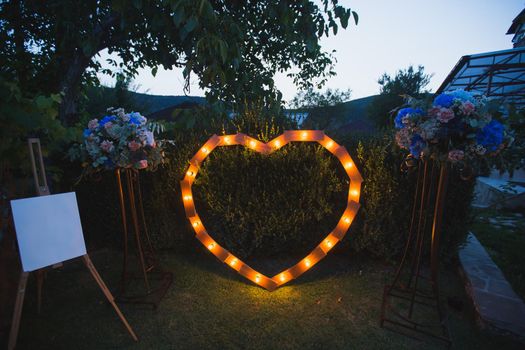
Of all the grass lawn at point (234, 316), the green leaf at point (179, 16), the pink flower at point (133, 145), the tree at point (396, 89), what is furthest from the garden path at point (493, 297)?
the tree at point (396, 89)

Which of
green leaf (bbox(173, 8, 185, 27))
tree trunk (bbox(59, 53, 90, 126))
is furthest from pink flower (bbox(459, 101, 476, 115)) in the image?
tree trunk (bbox(59, 53, 90, 126))

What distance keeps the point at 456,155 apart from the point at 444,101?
18.5 inches

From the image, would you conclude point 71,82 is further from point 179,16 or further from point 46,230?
point 46,230

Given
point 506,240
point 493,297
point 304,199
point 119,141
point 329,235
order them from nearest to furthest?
point 119,141 → point 493,297 → point 329,235 → point 304,199 → point 506,240

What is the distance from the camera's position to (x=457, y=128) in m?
2.34

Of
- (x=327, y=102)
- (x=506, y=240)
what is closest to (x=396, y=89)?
(x=327, y=102)

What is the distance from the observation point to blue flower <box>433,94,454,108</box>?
238cm

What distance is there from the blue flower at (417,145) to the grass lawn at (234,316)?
181 cm

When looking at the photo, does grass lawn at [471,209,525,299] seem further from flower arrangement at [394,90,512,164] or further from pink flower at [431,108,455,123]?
pink flower at [431,108,455,123]

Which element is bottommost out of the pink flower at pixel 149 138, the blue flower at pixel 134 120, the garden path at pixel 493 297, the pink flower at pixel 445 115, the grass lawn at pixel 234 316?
the grass lawn at pixel 234 316

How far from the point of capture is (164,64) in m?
6.00

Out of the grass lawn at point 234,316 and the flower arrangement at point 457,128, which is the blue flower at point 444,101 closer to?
the flower arrangement at point 457,128

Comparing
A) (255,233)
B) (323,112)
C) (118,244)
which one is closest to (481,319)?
(255,233)

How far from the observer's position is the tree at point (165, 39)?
359cm
